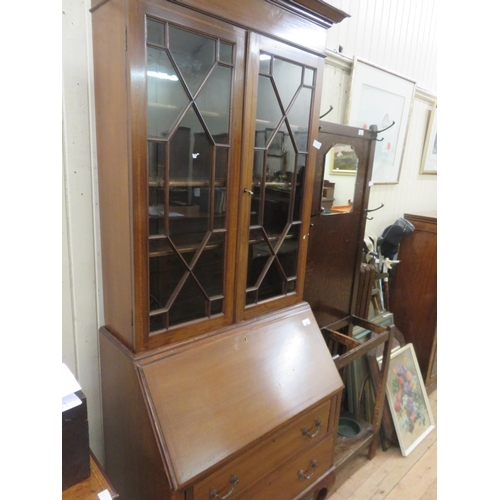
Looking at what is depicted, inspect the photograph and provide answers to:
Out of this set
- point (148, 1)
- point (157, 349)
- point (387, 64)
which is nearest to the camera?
point (148, 1)

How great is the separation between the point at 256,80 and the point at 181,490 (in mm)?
1199

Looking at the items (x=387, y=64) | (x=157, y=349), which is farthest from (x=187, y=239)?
(x=387, y=64)

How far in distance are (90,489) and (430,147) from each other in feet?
10.0

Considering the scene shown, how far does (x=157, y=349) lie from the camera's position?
1.10 metres

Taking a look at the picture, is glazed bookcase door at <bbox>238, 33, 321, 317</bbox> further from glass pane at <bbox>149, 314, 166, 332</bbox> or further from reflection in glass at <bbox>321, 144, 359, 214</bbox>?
reflection in glass at <bbox>321, 144, 359, 214</bbox>

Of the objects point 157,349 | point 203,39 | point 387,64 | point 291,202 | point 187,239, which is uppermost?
point 387,64

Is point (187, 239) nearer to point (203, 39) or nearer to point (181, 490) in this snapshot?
point (203, 39)

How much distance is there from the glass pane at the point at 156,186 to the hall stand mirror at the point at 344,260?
81 centimetres

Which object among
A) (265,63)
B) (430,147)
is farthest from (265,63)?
(430,147)

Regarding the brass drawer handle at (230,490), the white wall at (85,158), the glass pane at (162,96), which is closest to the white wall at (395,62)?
the white wall at (85,158)

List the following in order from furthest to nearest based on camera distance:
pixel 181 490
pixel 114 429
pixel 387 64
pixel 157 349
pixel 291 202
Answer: pixel 387 64 < pixel 291 202 < pixel 114 429 < pixel 157 349 < pixel 181 490

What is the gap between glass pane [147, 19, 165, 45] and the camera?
0.90 m

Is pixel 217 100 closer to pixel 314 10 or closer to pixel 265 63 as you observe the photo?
pixel 265 63

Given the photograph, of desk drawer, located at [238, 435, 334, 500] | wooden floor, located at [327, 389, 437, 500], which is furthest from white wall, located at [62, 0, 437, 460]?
wooden floor, located at [327, 389, 437, 500]
